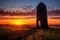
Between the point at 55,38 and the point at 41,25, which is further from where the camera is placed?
the point at 41,25

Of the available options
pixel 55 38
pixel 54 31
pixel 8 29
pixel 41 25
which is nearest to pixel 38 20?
pixel 41 25

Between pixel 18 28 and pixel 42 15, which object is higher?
pixel 42 15

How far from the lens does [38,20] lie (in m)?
15.5

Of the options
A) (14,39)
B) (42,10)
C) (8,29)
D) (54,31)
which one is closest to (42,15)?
(42,10)

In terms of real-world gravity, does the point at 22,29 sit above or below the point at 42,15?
below

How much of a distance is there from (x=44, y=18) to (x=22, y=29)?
5122mm

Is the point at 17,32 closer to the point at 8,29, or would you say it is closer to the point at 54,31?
the point at 8,29

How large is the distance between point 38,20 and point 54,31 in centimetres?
469

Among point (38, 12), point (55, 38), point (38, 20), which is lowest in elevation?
point (55, 38)

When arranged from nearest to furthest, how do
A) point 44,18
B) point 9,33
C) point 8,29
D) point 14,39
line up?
1. point 14,39
2. point 9,33
3. point 8,29
4. point 44,18

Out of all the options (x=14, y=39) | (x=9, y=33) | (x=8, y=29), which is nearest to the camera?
(x=14, y=39)

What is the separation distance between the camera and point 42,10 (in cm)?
1603

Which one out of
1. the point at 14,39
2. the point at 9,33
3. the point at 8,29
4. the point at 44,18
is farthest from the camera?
the point at 44,18

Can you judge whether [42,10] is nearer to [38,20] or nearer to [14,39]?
[38,20]
